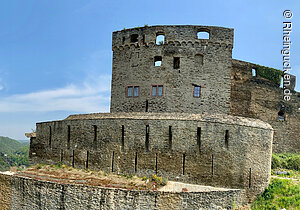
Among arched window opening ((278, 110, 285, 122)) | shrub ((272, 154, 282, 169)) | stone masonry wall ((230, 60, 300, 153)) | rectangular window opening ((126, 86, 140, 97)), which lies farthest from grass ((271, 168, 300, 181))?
rectangular window opening ((126, 86, 140, 97))

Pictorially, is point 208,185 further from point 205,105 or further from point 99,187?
point 205,105

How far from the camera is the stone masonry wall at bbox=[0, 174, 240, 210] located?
13.3 metres

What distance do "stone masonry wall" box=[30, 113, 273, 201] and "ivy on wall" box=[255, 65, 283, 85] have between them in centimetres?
1180

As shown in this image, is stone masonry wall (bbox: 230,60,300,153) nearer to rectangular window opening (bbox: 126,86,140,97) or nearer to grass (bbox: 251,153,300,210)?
rectangular window opening (bbox: 126,86,140,97)

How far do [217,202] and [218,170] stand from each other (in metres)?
1.99

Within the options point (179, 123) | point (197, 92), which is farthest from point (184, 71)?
point (179, 123)

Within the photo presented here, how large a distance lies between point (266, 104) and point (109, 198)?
65.5ft

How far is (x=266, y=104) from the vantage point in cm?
2759

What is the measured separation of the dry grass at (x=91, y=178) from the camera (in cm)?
1488

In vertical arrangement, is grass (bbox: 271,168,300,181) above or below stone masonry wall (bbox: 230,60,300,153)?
below

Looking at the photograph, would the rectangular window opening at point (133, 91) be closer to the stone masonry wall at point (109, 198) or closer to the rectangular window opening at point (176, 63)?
the rectangular window opening at point (176, 63)

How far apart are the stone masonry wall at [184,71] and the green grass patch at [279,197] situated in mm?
7321

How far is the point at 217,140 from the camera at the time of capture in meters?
15.6

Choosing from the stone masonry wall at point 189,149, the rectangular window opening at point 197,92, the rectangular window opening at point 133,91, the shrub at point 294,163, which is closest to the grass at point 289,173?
the shrub at point 294,163
